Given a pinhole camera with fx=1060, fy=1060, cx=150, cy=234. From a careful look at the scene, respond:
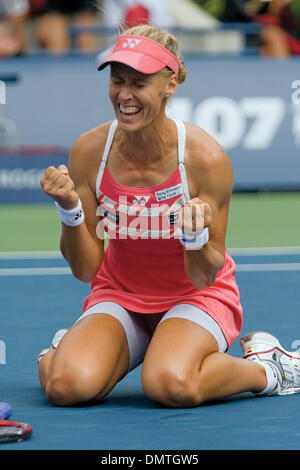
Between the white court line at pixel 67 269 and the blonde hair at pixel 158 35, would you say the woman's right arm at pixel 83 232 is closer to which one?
the blonde hair at pixel 158 35

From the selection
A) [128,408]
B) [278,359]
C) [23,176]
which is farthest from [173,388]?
[23,176]

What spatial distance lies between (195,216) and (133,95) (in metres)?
0.63

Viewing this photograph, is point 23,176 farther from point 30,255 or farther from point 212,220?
point 212,220

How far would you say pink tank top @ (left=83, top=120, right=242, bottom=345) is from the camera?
4.80 m

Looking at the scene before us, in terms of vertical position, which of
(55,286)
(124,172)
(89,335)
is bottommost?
(55,286)

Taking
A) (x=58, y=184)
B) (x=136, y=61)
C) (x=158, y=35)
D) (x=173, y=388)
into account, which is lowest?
(x=173, y=388)

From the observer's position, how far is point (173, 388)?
440cm

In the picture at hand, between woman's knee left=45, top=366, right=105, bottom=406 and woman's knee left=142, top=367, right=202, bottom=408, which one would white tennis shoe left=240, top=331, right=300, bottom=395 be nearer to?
woman's knee left=142, top=367, right=202, bottom=408

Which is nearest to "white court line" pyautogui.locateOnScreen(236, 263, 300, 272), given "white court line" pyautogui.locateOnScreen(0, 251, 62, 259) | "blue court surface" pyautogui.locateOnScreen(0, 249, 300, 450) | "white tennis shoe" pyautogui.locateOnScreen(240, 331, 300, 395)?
"blue court surface" pyautogui.locateOnScreen(0, 249, 300, 450)

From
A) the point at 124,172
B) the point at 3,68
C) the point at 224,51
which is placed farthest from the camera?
the point at 224,51
